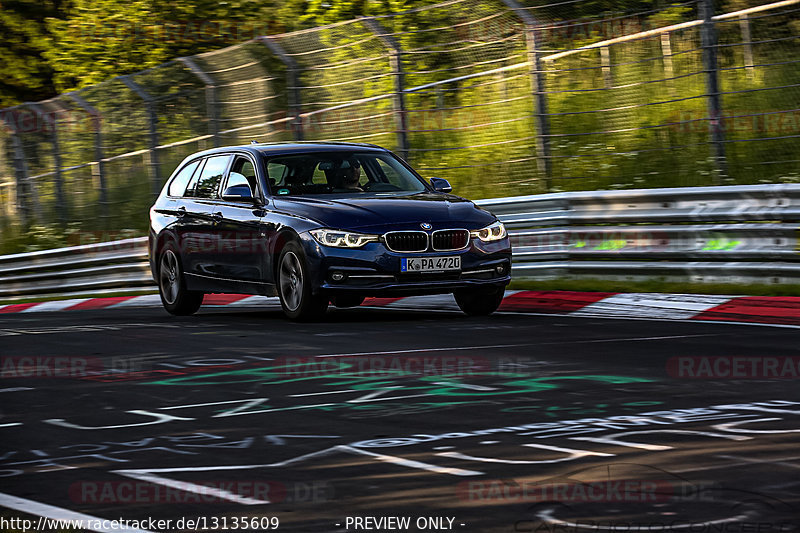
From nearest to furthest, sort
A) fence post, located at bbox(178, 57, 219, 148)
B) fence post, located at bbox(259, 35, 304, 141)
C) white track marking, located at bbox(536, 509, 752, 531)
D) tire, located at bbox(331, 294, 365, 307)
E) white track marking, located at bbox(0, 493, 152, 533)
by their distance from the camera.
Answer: white track marking, located at bbox(536, 509, 752, 531), white track marking, located at bbox(0, 493, 152, 533), tire, located at bbox(331, 294, 365, 307), fence post, located at bbox(259, 35, 304, 141), fence post, located at bbox(178, 57, 219, 148)

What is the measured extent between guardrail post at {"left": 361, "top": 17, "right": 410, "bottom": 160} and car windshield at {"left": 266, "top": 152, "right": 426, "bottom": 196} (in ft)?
11.8

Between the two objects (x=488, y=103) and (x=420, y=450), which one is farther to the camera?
(x=488, y=103)

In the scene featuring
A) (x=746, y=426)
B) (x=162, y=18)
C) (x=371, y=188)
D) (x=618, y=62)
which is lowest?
(x=746, y=426)

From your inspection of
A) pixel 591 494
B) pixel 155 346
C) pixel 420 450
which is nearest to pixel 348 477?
pixel 420 450

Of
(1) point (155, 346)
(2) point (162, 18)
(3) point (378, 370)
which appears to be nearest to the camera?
(3) point (378, 370)

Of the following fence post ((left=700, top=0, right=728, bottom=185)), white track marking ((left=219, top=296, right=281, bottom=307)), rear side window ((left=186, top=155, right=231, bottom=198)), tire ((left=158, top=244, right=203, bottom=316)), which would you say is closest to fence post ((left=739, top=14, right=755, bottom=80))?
fence post ((left=700, top=0, right=728, bottom=185))

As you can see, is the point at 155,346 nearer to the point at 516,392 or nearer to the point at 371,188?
the point at 371,188

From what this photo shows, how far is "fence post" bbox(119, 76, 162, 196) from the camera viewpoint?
21.2 m

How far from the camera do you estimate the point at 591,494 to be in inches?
195

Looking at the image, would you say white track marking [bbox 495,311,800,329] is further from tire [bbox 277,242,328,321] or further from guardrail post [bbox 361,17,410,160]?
guardrail post [bbox 361,17,410,160]

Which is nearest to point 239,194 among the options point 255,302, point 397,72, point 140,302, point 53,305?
point 255,302

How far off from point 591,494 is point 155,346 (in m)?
6.46

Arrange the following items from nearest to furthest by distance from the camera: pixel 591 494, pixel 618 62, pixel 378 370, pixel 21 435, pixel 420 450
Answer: pixel 591 494 < pixel 420 450 < pixel 21 435 < pixel 378 370 < pixel 618 62

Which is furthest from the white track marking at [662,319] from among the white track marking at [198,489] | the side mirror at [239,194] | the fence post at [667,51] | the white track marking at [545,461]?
the white track marking at [198,489]
